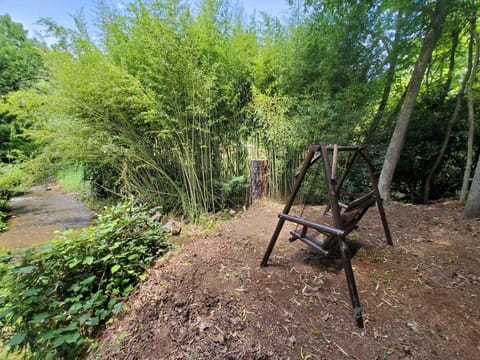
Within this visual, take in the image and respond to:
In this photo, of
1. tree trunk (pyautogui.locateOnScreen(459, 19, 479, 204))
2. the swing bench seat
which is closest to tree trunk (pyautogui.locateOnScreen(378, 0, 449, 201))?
tree trunk (pyautogui.locateOnScreen(459, 19, 479, 204))

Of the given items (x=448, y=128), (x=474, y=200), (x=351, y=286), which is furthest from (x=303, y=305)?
(x=448, y=128)

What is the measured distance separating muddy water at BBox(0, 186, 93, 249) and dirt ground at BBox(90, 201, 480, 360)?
222 centimetres

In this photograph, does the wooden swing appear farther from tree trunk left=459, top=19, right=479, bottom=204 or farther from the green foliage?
the green foliage

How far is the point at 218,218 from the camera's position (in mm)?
3365

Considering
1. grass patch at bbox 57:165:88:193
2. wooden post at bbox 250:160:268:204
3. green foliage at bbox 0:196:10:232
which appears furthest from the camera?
grass patch at bbox 57:165:88:193

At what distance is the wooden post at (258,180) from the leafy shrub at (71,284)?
6.03 feet

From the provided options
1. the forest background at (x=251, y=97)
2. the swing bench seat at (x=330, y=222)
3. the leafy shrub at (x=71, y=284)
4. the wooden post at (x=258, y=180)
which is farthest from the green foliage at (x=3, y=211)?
the swing bench seat at (x=330, y=222)

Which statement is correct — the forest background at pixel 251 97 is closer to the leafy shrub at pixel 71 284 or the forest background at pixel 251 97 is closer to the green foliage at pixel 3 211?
the leafy shrub at pixel 71 284

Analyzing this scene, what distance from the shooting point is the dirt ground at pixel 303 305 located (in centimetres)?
93

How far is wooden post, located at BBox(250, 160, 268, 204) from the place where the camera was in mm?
3256

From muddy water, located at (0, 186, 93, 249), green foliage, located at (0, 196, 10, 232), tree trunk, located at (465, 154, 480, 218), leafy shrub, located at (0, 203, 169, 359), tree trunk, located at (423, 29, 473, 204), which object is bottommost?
muddy water, located at (0, 186, 93, 249)

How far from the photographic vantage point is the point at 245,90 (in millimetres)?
3475

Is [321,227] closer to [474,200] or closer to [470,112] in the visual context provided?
[474,200]

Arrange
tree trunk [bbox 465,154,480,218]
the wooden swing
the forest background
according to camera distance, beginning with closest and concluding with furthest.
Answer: the wooden swing
tree trunk [bbox 465,154,480,218]
the forest background
